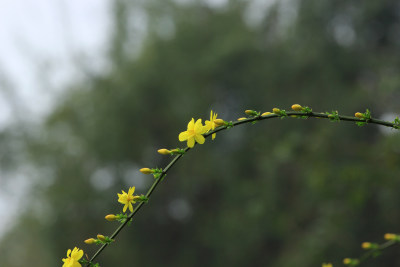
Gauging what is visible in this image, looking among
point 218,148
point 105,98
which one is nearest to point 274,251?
point 218,148

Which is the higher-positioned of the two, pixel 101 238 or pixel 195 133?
pixel 195 133

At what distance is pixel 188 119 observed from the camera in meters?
7.29

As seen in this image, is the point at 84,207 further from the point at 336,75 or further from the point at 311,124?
the point at 336,75

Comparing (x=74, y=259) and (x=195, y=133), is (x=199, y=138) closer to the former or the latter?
(x=195, y=133)

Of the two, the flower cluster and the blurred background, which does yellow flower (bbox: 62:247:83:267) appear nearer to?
the flower cluster

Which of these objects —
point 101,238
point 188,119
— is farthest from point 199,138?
point 188,119

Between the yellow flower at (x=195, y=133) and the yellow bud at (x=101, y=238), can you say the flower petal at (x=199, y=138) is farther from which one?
the yellow bud at (x=101, y=238)

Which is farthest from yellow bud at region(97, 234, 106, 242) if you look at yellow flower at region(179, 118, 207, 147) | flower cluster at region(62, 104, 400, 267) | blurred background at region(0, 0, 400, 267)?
blurred background at region(0, 0, 400, 267)

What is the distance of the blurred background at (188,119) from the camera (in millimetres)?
6867


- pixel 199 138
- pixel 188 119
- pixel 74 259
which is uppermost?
pixel 188 119

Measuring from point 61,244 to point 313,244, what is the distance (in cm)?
390

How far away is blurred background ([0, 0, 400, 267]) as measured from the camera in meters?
6.87

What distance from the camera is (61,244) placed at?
24.4 ft

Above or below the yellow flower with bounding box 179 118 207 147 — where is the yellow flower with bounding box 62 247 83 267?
below
